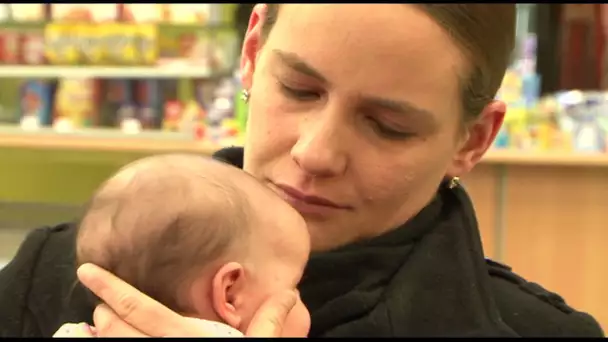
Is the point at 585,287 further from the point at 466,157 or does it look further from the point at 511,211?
the point at 466,157

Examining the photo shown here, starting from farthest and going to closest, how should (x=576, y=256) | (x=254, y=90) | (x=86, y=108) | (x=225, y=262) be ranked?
(x=86, y=108) < (x=576, y=256) < (x=254, y=90) < (x=225, y=262)

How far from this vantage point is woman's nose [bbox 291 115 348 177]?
2.77 ft

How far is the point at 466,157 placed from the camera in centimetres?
102

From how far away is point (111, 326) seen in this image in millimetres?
680

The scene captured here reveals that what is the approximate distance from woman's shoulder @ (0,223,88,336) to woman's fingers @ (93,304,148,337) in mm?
238

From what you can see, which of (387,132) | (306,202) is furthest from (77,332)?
(387,132)

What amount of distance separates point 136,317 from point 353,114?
349 millimetres

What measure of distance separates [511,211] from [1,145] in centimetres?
190

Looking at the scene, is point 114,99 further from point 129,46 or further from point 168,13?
point 168,13

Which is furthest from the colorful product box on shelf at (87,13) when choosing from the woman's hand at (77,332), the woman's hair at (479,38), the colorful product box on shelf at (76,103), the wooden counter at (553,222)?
the woman's hand at (77,332)

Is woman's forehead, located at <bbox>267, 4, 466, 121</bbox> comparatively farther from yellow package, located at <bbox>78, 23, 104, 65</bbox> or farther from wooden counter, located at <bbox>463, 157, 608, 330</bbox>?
yellow package, located at <bbox>78, 23, 104, 65</bbox>

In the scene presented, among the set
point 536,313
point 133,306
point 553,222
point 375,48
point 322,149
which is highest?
point 375,48

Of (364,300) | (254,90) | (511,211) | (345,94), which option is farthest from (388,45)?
(511,211)

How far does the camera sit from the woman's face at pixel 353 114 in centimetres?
82
